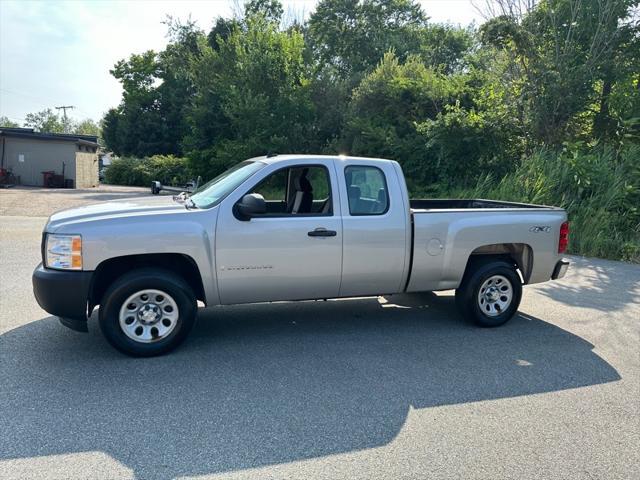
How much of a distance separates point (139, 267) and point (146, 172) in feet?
123

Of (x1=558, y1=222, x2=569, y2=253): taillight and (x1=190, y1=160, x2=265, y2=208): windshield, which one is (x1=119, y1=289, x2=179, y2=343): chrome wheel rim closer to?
(x1=190, y1=160, x2=265, y2=208): windshield

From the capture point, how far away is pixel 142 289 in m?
4.68

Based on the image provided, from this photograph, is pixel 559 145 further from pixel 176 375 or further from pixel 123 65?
pixel 123 65

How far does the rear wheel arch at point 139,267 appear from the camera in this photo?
189 inches

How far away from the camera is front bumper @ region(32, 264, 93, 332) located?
4461 mm

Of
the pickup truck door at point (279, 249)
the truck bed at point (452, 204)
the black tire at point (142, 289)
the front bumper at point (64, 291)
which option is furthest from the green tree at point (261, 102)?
the front bumper at point (64, 291)

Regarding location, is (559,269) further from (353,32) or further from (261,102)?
(353,32)

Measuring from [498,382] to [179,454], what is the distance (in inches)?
108

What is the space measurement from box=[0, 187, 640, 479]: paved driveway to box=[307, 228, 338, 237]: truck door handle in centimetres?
112

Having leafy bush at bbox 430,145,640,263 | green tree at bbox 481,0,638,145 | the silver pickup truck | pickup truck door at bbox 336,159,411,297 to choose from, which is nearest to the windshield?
the silver pickup truck

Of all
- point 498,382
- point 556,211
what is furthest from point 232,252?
point 556,211

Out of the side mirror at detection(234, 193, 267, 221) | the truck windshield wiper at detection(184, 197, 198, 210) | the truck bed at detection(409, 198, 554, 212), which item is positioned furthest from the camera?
the truck bed at detection(409, 198, 554, 212)

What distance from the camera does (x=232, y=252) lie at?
489cm

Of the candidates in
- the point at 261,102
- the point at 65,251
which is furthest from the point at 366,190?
the point at 261,102
